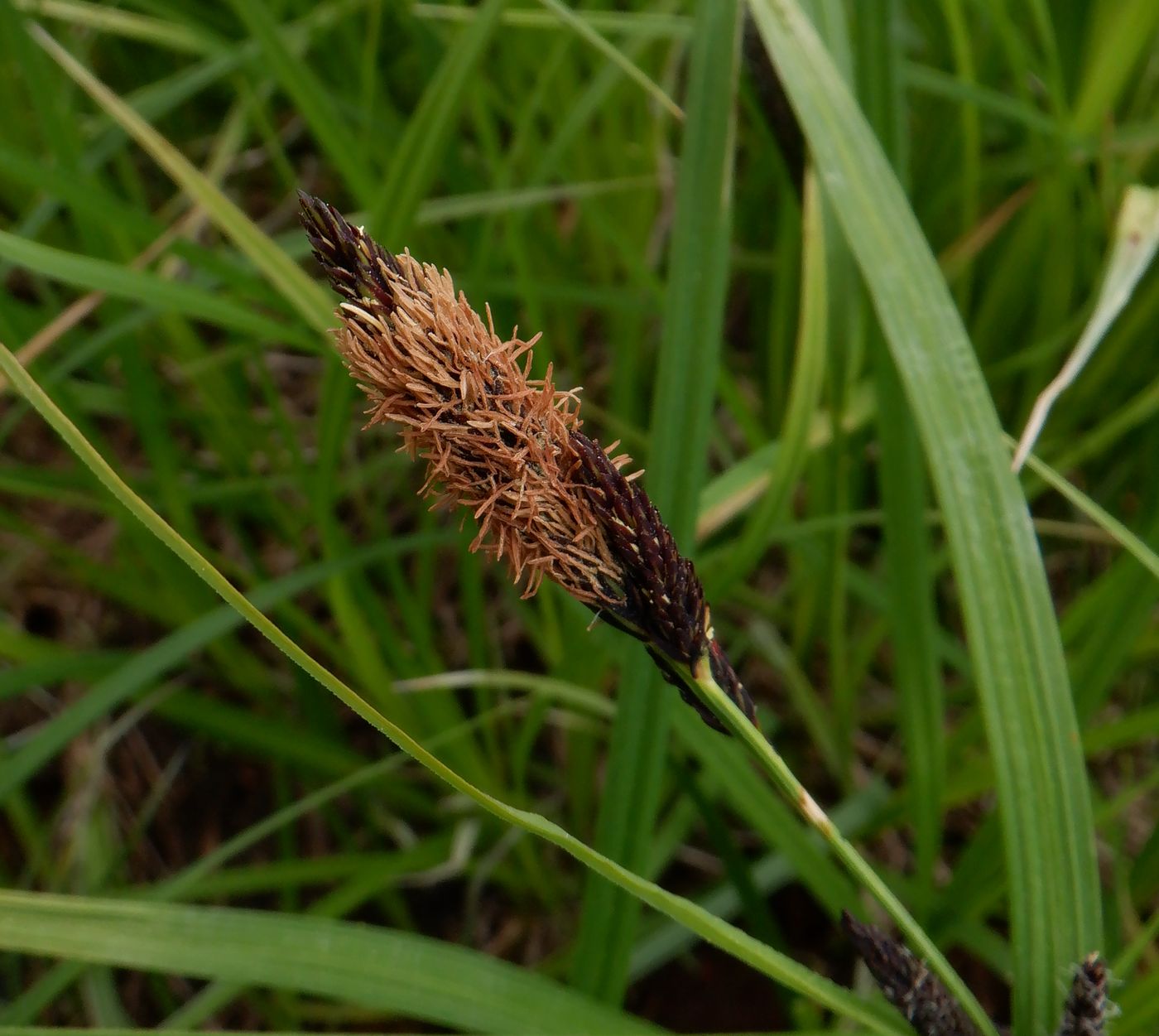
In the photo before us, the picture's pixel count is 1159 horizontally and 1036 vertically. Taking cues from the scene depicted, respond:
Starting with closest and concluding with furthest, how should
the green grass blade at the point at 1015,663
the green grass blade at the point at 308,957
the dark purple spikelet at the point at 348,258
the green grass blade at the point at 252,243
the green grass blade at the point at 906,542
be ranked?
the dark purple spikelet at the point at 348,258
the green grass blade at the point at 308,957
the green grass blade at the point at 1015,663
the green grass blade at the point at 906,542
the green grass blade at the point at 252,243

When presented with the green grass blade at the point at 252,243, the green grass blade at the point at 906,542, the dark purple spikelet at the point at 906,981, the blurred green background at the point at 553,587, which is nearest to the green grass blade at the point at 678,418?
the blurred green background at the point at 553,587

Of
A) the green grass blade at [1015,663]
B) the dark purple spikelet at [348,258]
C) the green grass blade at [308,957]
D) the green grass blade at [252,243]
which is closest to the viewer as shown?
the dark purple spikelet at [348,258]

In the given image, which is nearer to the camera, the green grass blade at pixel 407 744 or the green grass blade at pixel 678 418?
the green grass blade at pixel 407 744

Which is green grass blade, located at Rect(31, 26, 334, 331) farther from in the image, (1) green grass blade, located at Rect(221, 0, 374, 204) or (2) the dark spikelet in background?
(2) the dark spikelet in background

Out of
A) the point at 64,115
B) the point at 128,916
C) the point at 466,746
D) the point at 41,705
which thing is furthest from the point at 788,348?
the point at 41,705

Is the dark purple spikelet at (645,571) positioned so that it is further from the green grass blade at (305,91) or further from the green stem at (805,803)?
the green grass blade at (305,91)

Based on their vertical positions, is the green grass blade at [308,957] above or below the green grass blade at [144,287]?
below
